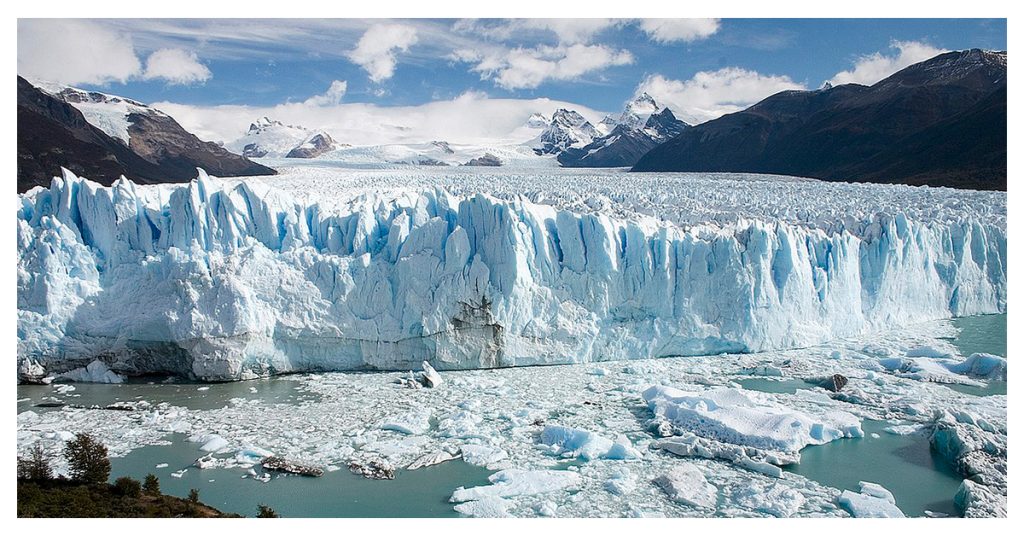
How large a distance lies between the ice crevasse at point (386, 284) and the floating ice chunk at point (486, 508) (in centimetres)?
354

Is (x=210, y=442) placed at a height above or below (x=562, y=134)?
below

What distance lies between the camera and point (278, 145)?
48.8 meters

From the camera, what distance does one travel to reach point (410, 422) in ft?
22.4

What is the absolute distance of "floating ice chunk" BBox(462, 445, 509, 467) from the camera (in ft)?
19.7

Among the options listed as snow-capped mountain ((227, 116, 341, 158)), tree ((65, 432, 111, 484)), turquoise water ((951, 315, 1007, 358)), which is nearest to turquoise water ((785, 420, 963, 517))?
turquoise water ((951, 315, 1007, 358))

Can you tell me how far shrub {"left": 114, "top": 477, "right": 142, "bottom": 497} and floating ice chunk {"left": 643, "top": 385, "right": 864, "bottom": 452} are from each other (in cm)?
455

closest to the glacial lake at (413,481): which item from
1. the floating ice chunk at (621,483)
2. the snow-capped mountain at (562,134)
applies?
the floating ice chunk at (621,483)

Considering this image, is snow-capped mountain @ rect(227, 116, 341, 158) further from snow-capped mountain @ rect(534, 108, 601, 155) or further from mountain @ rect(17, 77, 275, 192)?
snow-capped mountain @ rect(534, 108, 601, 155)

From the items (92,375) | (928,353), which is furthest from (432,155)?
(928,353)

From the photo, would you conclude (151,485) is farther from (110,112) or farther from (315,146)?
(315,146)

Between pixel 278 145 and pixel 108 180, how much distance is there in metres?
36.0

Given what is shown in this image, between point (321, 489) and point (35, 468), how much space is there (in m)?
2.29

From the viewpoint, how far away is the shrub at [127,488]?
202 inches

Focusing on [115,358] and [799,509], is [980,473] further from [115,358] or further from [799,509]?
[115,358]
